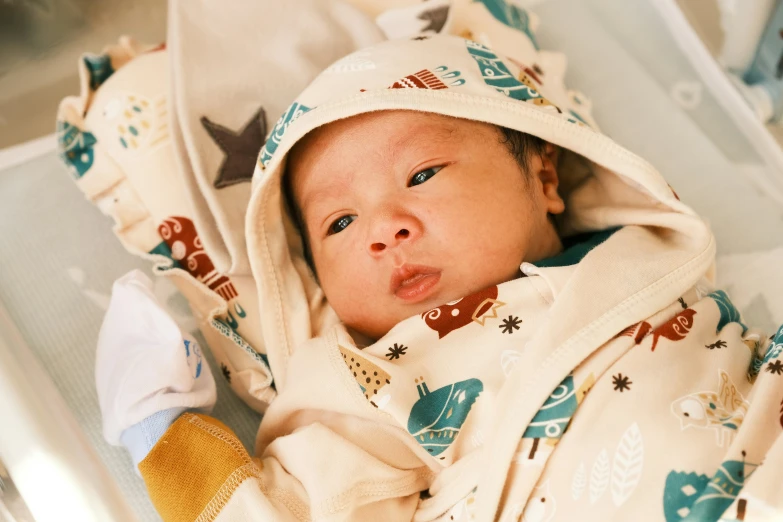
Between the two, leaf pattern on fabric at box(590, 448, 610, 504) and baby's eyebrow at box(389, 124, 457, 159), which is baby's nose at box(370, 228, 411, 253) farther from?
leaf pattern on fabric at box(590, 448, 610, 504)

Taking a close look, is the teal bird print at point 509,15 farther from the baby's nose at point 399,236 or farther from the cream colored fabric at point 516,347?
the baby's nose at point 399,236

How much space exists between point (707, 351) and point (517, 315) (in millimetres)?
232

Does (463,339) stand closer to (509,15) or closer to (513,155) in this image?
(513,155)

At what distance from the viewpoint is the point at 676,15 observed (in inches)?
56.1

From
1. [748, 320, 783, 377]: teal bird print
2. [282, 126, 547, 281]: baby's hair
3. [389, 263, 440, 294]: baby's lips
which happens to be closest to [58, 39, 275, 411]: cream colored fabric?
[282, 126, 547, 281]: baby's hair

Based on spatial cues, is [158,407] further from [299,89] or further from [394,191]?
[299,89]

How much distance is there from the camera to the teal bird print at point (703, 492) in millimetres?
679

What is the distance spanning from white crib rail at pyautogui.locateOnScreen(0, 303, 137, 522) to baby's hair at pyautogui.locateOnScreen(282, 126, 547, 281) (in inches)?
17.2

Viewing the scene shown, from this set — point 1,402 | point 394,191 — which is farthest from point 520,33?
point 1,402

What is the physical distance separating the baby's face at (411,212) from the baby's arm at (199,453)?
19 centimetres

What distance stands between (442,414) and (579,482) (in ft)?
0.60

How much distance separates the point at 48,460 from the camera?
64 cm

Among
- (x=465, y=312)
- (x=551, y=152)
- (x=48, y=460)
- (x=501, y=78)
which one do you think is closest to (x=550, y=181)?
(x=551, y=152)

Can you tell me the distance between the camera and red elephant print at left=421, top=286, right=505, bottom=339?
0.90 m
